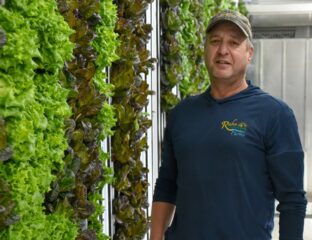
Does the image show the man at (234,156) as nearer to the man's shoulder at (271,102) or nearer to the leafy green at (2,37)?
the man's shoulder at (271,102)

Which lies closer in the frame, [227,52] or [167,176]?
[227,52]

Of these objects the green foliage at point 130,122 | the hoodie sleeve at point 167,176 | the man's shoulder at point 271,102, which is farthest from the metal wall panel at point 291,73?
the man's shoulder at point 271,102

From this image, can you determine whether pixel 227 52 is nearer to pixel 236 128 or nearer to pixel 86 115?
pixel 236 128

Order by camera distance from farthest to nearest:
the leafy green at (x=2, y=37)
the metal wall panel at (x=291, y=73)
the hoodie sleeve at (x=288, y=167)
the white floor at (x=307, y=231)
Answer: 1. the metal wall panel at (x=291, y=73)
2. the white floor at (x=307, y=231)
3. the hoodie sleeve at (x=288, y=167)
4. the leafy green at (x=2, y=37)

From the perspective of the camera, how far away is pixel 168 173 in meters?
2.00

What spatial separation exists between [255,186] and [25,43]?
79cm

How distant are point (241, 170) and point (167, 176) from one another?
1.16 feet

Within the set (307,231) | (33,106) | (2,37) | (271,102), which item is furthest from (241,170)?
(307,231)

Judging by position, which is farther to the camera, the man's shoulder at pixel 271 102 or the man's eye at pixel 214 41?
the man's eye at pixel 214 41

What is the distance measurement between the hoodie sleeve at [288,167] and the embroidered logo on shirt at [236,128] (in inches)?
2.8

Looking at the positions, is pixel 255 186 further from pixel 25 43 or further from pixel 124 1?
pixel 124 1

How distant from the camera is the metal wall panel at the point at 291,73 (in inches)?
265

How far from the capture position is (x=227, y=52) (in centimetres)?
179

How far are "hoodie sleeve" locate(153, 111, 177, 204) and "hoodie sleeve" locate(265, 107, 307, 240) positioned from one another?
0.39 m
